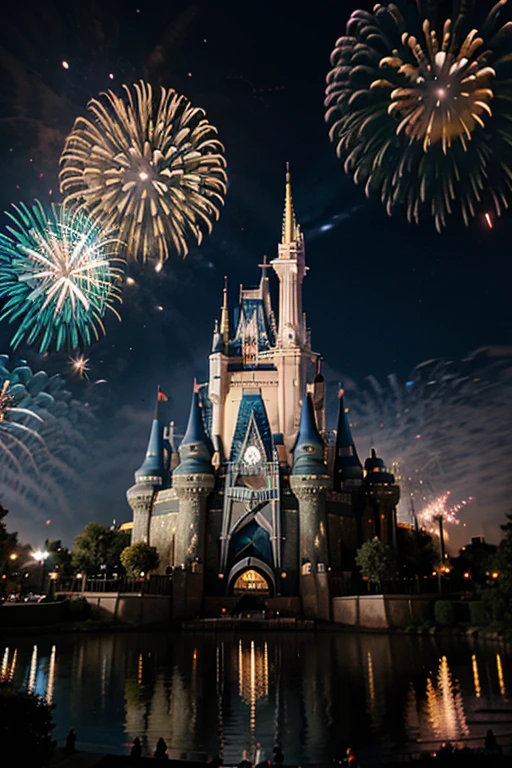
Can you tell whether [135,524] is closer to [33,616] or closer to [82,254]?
[33,616]

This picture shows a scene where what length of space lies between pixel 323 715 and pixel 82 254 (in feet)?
117

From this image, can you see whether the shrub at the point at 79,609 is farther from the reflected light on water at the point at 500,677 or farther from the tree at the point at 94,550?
the reflected light on water at the point at 500,677

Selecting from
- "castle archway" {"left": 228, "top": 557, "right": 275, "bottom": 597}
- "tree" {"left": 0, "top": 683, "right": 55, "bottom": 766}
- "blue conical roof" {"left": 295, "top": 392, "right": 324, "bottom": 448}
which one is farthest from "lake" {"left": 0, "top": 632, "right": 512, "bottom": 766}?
"blue conical roof" {"left": 295, "top": 392, "right": 324, "bottom": 448}

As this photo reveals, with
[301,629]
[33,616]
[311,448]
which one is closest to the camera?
[33,616]

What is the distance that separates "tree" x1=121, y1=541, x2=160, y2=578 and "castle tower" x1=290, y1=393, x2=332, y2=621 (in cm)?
1650

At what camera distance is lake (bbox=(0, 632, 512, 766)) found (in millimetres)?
19953

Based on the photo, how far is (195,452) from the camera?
253 ft

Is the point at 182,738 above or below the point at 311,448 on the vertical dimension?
below

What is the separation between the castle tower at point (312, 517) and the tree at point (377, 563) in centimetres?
430

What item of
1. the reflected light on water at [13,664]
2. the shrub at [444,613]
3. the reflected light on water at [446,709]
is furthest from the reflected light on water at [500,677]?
the reflected light on water at [13,664]

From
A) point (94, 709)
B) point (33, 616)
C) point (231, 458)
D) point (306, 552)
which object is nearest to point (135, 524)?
point (231, 458)

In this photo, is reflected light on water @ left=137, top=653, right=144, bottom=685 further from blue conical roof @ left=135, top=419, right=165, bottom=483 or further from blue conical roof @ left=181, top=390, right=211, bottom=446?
blue conical roof @ left=135, top=419, right=165, bottom=483

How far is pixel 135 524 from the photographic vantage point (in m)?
84.6

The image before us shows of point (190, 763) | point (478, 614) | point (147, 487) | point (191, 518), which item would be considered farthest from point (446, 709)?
point (147, 487)
